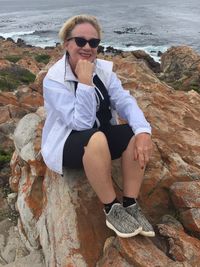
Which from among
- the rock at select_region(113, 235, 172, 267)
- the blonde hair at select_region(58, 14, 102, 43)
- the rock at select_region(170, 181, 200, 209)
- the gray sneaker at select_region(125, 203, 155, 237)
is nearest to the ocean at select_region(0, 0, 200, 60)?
the rock at select_region(170, 181, 200, 209)

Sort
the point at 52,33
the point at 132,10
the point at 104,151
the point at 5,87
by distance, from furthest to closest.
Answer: the point at 132,10, the point at 52,33, the point at 5,87, the point at 104,151

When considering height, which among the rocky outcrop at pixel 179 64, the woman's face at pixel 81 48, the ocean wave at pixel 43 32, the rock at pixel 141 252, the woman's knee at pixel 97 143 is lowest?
the ocean wave at pixel 43 32

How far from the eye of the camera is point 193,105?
8.41 metres

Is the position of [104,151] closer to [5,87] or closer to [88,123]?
[88,123]

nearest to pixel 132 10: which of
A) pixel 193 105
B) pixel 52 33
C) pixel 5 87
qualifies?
pixel 52 33

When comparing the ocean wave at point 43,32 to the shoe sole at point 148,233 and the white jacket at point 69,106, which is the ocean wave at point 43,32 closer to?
the white jacket at point 69,106

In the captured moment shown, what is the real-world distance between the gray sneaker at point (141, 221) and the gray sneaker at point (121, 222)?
3.2 inches

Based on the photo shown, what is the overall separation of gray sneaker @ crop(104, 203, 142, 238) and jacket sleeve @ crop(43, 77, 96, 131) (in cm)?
94

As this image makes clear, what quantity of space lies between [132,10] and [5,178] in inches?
3428

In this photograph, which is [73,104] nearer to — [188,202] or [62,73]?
[62,73]

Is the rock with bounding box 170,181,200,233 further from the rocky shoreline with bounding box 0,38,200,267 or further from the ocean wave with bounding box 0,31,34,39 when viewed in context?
the ocean wave with bounding box 0,31,34,39

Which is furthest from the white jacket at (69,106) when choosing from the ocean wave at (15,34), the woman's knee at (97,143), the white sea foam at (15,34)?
the ocean wave at (15,34)

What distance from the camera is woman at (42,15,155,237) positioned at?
4.56 meters

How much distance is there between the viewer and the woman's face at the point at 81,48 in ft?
16.3
